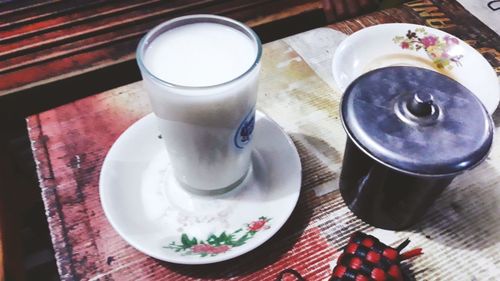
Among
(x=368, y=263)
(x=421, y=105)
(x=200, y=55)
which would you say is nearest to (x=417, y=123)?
(x=421, y=105)

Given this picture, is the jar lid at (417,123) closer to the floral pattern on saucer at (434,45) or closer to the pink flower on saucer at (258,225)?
the pink flower on saucer at (258,225)

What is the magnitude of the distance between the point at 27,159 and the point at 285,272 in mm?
1023

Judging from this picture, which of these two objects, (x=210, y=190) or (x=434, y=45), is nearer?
(x=210, y=190)

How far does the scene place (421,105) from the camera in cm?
56

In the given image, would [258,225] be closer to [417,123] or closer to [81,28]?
[417,123]

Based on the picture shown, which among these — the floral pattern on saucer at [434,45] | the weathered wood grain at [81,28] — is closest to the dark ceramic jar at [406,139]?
the floral pattern on saucer at [434,45]

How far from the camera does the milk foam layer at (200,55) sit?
0.58m

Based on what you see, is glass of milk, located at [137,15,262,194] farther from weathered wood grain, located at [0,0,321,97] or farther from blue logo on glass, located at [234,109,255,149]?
weathered wood grain, located at [0,0,321,97]

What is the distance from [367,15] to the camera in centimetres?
103

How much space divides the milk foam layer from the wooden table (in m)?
0.23

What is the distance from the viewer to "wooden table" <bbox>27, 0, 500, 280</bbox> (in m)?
0.63

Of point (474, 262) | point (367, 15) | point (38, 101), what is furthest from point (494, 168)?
point (38, 101)

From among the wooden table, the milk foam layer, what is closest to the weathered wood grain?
the wooden table

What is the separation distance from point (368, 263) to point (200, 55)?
1.12ft
